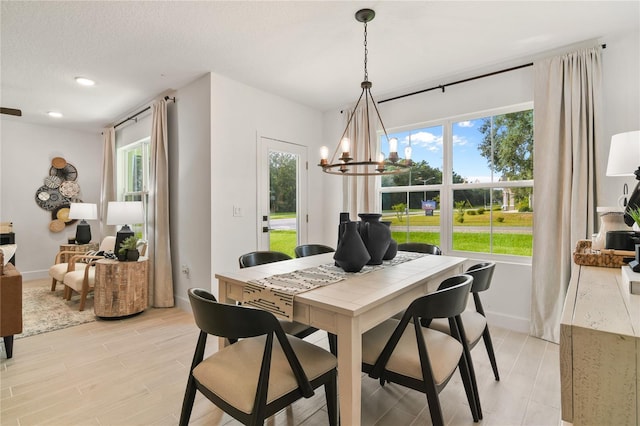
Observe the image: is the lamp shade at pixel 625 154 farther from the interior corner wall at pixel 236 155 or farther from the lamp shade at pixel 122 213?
the lamp shade at pixel 122 213

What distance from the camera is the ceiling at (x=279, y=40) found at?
2.26 m

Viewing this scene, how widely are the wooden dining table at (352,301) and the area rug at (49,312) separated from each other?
8.00ft

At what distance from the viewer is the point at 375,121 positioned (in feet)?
13.1

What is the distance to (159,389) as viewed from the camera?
2076mm

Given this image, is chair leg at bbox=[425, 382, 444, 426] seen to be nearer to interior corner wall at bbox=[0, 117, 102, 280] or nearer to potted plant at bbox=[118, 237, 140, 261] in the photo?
potted plant at bbox=[118, 237, 140, 261]

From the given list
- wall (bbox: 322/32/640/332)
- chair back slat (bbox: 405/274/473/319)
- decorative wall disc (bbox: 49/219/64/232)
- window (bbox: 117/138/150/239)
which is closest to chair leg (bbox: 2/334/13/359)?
window (bbox: 117/138/150/239)

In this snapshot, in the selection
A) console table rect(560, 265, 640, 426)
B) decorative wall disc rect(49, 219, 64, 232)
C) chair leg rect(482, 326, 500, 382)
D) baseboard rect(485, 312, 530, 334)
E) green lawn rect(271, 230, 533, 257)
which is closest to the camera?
console table rect(560, 265, 640, 426)

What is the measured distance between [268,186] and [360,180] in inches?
46.5

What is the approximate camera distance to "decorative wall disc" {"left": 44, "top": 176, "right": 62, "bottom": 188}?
5348 mm

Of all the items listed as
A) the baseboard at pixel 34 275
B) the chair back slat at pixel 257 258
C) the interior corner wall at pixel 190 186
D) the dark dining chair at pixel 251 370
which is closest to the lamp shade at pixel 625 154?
the dark dining chair at pixel 251 370

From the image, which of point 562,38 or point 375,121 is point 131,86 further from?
point 562,38

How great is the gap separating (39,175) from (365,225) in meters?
5.98

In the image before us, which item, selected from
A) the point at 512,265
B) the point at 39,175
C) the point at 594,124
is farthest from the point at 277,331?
the point at 39,175

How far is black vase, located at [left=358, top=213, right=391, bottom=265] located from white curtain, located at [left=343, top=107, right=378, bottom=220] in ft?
6.04
